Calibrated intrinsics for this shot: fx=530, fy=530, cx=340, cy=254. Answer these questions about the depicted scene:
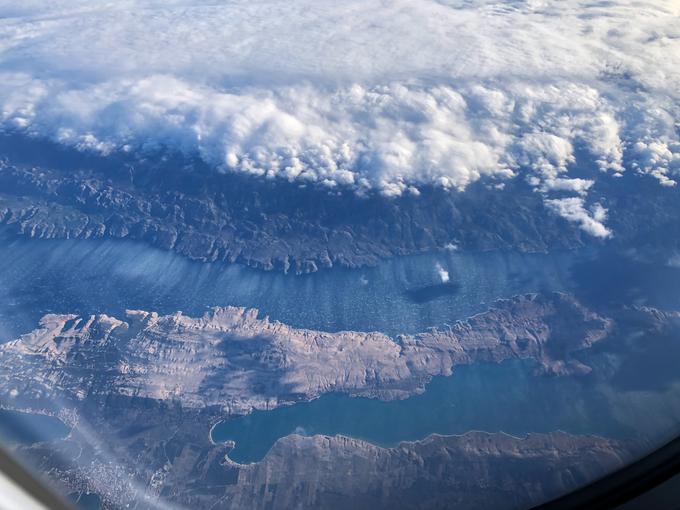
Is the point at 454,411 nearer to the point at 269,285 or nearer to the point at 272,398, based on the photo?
the point at 272,398

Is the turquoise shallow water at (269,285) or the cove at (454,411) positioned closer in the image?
the cove at (454,411)

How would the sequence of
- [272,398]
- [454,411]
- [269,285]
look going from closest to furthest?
[454,411]
[272,398]
[269,285]

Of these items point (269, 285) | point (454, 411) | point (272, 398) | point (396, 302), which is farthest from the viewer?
point (269, 285)

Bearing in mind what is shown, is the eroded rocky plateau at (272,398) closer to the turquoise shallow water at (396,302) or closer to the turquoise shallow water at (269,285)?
the turquoise shallow water at (396,302)

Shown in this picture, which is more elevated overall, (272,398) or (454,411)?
(454,411)

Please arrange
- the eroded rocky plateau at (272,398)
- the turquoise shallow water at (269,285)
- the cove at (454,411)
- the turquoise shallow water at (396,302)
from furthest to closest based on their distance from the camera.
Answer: the turquoise shallow water at (269,285) < the turquoise shallow water at (396,302) < the cove at (454,411) < the eroded rocky plateau at (272,398)

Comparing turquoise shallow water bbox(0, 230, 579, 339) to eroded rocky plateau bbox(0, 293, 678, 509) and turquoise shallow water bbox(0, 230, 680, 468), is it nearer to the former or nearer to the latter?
turquoise shallow water bbox(0, 230, 680, 468)

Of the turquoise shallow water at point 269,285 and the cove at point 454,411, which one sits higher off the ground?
the cove at point 454,411

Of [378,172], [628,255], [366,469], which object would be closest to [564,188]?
[628,255]

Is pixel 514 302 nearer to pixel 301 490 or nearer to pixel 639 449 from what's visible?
pixel 301 490

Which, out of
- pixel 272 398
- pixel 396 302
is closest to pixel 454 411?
pixel 272 398

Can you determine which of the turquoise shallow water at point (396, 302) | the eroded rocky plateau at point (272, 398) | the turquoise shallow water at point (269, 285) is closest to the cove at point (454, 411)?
the turquoise shallow water at point (396, 302)
